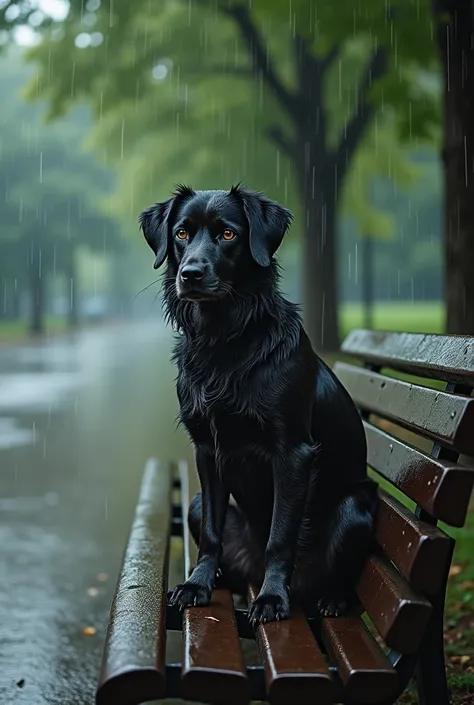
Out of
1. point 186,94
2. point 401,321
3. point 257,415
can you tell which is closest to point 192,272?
point 257,415

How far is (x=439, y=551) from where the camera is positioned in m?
2.65

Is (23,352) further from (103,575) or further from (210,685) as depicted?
(210,685)

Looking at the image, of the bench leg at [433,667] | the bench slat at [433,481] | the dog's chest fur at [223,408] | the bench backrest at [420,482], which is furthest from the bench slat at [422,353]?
the bench leg at [433,667]

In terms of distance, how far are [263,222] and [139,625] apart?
1.36m

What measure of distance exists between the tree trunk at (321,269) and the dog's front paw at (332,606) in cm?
1637

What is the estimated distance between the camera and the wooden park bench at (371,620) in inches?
94.7

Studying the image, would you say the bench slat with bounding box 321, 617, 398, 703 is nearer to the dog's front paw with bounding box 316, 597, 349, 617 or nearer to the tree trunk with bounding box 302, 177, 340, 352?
the dog's front paw with bounding box 316, 597, 349, 617

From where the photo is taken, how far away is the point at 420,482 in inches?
115

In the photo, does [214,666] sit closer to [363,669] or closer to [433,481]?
[363,669]

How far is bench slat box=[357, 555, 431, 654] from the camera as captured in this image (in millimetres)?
2582

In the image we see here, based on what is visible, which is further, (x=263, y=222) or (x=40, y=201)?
(x=40, y=201)

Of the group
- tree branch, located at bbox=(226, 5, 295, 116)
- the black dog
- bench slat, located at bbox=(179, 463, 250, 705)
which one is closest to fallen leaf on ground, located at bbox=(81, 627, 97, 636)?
the black dog

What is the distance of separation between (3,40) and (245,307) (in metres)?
13.7

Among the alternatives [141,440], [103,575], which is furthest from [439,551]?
[141,440]
